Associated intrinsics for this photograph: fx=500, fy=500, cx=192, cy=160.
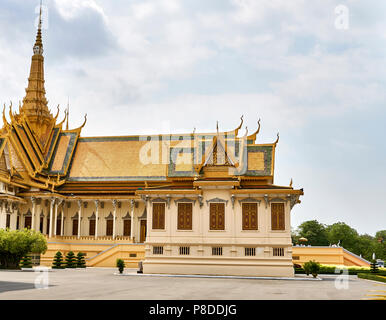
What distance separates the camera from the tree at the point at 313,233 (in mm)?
81188

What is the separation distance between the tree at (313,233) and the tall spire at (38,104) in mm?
45147

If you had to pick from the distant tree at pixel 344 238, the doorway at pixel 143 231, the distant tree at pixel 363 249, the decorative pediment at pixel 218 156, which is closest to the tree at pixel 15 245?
the decorative pediment at pixel 218 156

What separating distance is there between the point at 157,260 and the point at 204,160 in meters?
7.64

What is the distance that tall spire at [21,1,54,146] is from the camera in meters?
59.0

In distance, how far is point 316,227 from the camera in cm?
8338

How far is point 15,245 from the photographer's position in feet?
109

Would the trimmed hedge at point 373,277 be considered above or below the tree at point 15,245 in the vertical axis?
below

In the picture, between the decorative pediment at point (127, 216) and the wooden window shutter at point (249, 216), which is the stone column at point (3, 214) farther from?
the wooden window shutter at point (249, 216)

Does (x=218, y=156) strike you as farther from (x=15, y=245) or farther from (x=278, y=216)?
(x=15, y=245)

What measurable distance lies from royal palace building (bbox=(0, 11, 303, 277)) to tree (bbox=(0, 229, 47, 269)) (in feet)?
26.5

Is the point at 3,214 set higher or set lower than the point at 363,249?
higher

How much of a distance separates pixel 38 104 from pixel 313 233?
157 ft

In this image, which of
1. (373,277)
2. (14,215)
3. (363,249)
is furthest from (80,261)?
(363,249)
